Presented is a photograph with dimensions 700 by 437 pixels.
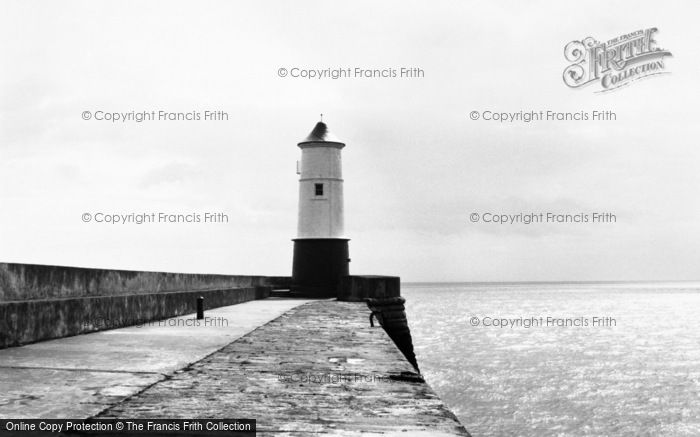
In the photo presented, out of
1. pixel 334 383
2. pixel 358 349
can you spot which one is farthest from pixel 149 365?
pixel 358 349

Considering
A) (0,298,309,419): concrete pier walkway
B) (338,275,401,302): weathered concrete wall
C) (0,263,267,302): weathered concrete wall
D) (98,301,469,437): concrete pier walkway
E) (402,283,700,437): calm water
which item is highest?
(0,263,267,302): weathered concrete wall

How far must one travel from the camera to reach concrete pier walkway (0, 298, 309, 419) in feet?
13.7

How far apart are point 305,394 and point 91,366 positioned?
2.32 m

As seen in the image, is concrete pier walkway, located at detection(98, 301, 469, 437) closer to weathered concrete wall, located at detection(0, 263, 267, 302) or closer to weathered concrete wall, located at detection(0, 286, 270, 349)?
weathered concrete wall, located at detection(0, 286, 270, 349)

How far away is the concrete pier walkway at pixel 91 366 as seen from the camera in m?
4.17

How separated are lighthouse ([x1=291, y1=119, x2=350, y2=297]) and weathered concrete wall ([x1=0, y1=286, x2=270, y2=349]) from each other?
957 centimetres

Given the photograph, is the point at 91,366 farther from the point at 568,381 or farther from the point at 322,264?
the point at 568,381

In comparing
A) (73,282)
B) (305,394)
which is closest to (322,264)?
(73,282)

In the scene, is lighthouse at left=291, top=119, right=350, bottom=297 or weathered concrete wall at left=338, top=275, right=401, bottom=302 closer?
weathered concrete wall at left=338, top=275, right=401, bottom=302

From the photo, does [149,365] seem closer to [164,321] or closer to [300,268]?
[164,321]

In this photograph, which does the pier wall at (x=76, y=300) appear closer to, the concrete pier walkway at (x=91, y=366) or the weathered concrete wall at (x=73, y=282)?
the weathered concrete wall at (x=73, y=282)

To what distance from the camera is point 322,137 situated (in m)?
24.3

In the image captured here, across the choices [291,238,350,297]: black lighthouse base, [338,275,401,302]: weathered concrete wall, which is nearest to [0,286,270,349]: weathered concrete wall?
[338,275,401,302]: weathered concrete wall

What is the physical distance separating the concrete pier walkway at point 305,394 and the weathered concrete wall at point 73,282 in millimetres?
2576
